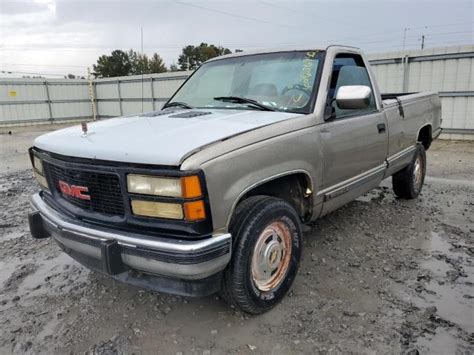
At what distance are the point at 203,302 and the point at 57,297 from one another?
1.22 metres

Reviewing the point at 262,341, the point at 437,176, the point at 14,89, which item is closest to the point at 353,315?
the point at 262,341

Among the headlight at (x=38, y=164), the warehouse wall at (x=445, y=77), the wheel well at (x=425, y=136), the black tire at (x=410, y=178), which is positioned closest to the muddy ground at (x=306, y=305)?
the black tire at (x=410, y=178)

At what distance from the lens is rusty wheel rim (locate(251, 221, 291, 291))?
2811 mm

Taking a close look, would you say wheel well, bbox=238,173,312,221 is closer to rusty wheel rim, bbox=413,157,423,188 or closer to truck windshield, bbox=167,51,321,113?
truck windshield, bbox=167,51,321,113

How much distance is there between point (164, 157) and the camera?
229cm

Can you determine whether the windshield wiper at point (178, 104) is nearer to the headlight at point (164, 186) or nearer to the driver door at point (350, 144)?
the driver door at point (350, 144)

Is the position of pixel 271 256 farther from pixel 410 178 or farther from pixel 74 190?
pixel 410 178

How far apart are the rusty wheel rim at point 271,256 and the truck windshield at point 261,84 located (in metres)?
1.01

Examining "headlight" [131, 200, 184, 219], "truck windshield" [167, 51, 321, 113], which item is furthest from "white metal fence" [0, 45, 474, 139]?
"headlight" [131, 200, 184, 219]

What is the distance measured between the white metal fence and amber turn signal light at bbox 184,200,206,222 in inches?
421

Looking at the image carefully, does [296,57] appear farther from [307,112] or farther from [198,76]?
[198,76]

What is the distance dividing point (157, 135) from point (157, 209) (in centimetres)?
53

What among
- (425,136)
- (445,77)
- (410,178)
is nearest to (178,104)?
(410,178)

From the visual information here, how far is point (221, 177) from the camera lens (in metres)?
2.41
